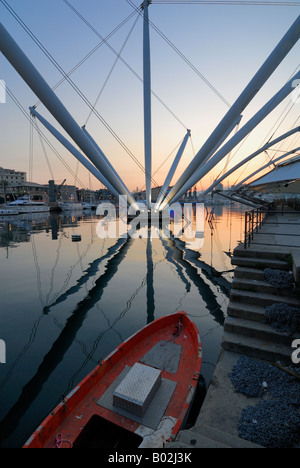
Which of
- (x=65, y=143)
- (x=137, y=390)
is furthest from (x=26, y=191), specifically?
(x=137, y=390)

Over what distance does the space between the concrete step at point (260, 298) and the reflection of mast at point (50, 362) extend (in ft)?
20.5

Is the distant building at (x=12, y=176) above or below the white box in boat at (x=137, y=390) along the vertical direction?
above

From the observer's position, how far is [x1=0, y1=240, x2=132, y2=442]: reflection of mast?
5461 mm

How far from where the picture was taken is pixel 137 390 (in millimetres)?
4812

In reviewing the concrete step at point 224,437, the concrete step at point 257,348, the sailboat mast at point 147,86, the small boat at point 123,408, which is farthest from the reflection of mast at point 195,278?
the sailboat mast at point 147,86

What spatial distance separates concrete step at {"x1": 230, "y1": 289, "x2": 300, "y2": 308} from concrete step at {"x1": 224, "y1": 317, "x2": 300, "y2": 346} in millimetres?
645

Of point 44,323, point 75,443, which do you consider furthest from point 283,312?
point 44,323

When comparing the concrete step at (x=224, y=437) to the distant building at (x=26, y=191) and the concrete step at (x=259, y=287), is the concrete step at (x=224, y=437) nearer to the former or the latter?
the concrete step at (x=259, y=287)

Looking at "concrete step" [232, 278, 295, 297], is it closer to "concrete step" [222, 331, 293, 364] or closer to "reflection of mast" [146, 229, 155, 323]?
"concrete step" [222, 331, 293, 364]

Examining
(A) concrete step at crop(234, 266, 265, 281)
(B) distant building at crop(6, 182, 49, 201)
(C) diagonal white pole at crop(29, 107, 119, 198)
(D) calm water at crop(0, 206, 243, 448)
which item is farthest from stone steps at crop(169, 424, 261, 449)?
(B) distant building at crop(6, 182, 49, 201)

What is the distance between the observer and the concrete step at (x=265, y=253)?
24.6 ft

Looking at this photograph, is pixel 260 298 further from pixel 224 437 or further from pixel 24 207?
pixel 24 207

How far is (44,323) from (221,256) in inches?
694
